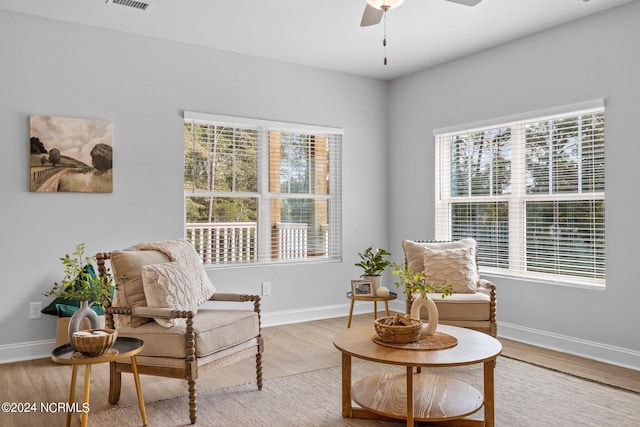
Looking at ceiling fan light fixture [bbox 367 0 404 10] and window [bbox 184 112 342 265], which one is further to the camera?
window [bbox 184 112 342 265]

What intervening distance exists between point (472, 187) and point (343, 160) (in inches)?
56.9

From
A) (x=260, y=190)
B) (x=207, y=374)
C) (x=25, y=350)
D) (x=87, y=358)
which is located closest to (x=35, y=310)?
(x=25, y=350)

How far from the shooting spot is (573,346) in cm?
414

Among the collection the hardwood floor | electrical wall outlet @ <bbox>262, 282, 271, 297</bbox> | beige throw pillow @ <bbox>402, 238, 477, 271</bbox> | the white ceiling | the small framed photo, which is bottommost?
the hardwood floor

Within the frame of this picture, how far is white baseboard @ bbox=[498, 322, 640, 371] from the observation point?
379 cm

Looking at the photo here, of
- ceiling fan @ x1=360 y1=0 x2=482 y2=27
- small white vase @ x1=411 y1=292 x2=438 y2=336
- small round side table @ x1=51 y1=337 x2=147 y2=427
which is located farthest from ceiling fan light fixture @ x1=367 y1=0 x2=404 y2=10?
small round side table @ x1=51 y1=337 x2=147 y2=427

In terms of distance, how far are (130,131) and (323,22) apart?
1.91m

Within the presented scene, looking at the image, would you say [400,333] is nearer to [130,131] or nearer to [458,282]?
[458,282]

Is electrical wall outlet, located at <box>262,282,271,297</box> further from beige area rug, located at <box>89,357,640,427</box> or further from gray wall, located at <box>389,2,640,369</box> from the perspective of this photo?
gray wall, located at <box>389,2,640,369</box>

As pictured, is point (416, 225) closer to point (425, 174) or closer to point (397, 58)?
point (425, 174)

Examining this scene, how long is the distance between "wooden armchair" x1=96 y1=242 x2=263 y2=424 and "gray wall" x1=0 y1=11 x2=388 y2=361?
1341 mm

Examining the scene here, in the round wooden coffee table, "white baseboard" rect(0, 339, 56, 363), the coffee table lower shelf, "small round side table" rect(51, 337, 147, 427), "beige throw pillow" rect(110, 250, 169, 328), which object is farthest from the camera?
"white baseboard" rect(0, 339, 56, 363)

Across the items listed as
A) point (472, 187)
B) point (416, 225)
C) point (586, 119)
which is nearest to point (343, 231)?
point (416, 225)

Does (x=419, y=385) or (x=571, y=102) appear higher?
(x=571, y=102)
